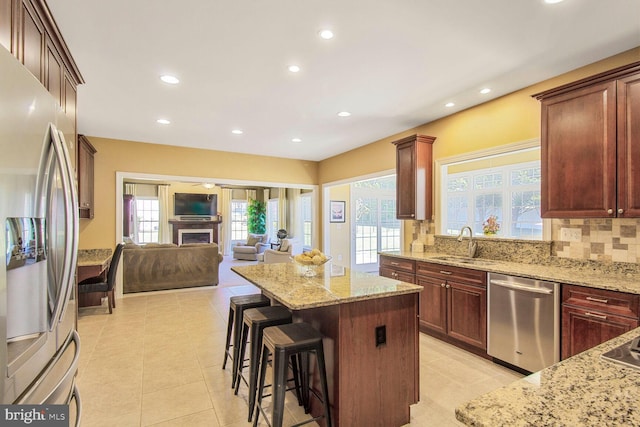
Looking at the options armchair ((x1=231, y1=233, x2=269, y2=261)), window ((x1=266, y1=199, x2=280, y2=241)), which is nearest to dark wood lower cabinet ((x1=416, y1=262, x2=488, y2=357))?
armchair ((x1=231, y1=233, x2=269, y2=261))

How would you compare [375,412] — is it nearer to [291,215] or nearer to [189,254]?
[189,254]

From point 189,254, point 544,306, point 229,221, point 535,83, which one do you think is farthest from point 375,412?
point 229,221

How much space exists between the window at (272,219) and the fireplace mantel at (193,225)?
66.6 inches

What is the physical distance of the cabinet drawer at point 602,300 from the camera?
2.10 meters

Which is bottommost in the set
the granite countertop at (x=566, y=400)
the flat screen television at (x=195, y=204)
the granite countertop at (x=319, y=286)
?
the granite countertop at (x=319, y=286)

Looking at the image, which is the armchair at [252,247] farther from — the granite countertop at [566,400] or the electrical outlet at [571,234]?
the granite countertop at [566,400]

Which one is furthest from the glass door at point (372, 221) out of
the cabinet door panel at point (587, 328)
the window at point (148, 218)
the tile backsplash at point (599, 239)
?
the window at point (148, 218)

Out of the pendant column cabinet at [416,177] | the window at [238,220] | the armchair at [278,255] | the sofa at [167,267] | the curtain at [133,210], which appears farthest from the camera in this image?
the window at [238,220]

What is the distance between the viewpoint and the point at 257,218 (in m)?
11.4

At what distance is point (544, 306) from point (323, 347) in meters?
1.84

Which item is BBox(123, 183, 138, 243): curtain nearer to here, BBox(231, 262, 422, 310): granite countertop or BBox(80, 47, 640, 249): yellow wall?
BBox(80, 47, 640, 249): yellow wall

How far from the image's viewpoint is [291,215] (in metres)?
10.0

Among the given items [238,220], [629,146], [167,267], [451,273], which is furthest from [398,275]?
[238,220]

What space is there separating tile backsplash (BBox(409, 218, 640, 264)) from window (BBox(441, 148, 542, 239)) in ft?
7.13
